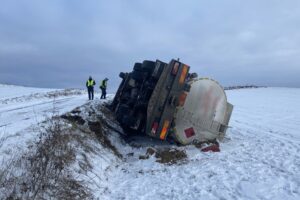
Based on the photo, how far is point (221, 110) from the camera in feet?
25.0

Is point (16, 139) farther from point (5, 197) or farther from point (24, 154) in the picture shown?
point (5, 197)

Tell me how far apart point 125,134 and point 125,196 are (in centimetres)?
360

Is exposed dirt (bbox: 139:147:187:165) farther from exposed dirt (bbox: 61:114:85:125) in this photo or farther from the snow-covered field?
exposed dirt (bbox: 61:114:85:125)

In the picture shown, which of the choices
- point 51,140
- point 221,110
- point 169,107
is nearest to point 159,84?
point 169,107

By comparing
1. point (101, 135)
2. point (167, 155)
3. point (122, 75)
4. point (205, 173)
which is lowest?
point (101, 135)

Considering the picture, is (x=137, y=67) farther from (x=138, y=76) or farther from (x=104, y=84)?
(x=104, y=84)

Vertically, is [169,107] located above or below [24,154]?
above

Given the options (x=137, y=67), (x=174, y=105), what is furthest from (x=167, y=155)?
(x=137, y=67)

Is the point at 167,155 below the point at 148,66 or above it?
below

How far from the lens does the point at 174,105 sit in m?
6.82

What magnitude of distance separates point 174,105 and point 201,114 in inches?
33.5

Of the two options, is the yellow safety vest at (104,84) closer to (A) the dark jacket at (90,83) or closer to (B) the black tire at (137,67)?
(A) the dark jacket at (90,83)

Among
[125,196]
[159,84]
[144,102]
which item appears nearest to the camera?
[125,196]

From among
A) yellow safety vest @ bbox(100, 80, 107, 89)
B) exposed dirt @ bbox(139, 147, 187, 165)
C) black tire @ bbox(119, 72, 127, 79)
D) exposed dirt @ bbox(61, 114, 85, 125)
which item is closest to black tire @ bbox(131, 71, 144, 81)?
black tire @ bbox(119, 72, 127, 79)
